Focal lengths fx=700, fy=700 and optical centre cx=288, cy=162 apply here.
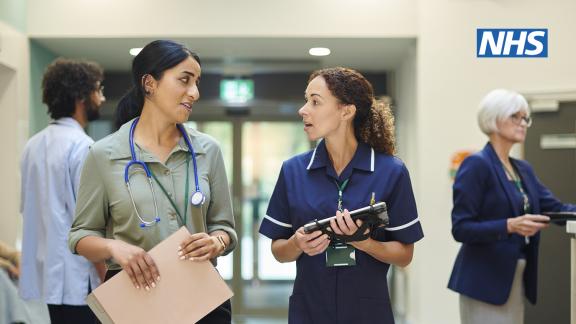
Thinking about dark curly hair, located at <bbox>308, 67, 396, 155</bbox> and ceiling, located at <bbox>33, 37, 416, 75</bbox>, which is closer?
dark curly hair, located at <bbox>308, 67, 396, 155</bbox>

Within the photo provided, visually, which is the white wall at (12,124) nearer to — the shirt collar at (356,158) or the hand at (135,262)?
the shirt collar at (356,158)

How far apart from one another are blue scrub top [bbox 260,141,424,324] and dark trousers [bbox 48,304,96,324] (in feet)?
3.43

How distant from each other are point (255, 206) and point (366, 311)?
5225mm

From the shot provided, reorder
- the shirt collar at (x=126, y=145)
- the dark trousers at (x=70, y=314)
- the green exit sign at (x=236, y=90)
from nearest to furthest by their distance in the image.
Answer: the shirt collar at (x=126, y=145) → the dark trousers at (x=70, y=314) → the green exit sign at (x=236, y=90)

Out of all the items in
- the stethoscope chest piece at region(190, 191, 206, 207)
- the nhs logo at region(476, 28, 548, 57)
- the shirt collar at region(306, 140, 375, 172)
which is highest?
the nhs logo at region(476, 28, 548, 57)

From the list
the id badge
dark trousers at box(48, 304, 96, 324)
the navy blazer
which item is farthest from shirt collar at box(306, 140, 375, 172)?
dark trousers at box(48, 304, 96, 324)

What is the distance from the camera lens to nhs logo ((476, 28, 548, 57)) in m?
2.55

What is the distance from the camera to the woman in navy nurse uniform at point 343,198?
6.58 feet

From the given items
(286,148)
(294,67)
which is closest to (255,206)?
(286,148)

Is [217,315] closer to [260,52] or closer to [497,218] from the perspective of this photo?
[497,218]

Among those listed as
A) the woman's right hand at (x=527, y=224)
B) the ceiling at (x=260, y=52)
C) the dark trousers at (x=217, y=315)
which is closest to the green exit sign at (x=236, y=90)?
the ceiling at (x=260, y=52)

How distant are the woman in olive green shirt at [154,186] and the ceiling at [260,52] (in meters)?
3.73

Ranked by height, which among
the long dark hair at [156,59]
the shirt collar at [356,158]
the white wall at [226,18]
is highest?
the white wall at [226,18]

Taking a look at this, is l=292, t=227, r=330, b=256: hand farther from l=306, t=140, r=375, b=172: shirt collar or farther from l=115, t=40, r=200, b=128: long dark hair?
l=115, t=40, r=200, b=128: long dark hair
